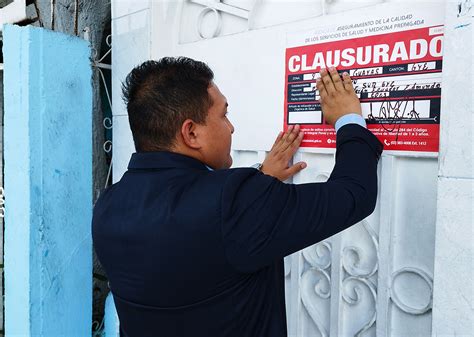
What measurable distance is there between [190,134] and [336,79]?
24.2 inches

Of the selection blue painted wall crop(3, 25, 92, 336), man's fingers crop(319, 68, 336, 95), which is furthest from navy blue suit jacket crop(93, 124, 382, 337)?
blue painted wall crop(3, 25, 92, 336)

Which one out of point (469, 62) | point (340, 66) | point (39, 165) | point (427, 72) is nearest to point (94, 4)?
point (39, 165)

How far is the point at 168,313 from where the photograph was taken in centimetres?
131

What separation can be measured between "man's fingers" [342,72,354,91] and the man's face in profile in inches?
18.4

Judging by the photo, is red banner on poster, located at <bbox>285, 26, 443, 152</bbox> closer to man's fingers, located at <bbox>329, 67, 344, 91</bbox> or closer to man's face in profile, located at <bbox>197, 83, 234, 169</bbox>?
man's fingers, located at <bbox>329, 67, 344, 91</bbox>

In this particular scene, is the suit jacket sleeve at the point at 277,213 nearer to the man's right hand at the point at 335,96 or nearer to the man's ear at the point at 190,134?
the man's ear at the point at 190,134

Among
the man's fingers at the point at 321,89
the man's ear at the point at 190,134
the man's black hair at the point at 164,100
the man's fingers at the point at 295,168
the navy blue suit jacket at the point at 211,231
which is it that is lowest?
the navy blue suit jacket at the point at 211,231

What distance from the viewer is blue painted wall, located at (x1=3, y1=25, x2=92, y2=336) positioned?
2.25 m

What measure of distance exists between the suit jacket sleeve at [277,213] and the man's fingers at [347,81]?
0.46 m

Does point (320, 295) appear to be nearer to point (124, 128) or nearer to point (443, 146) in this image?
point (443, 146)

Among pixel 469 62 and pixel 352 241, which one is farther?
pixel 352 241

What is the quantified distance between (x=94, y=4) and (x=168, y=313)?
6.99ft

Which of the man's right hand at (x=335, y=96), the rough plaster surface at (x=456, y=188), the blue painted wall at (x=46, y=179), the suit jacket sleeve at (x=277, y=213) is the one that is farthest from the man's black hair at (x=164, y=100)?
the blue painted wall at (x=46, y=179)

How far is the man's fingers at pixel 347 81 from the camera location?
162 cm
